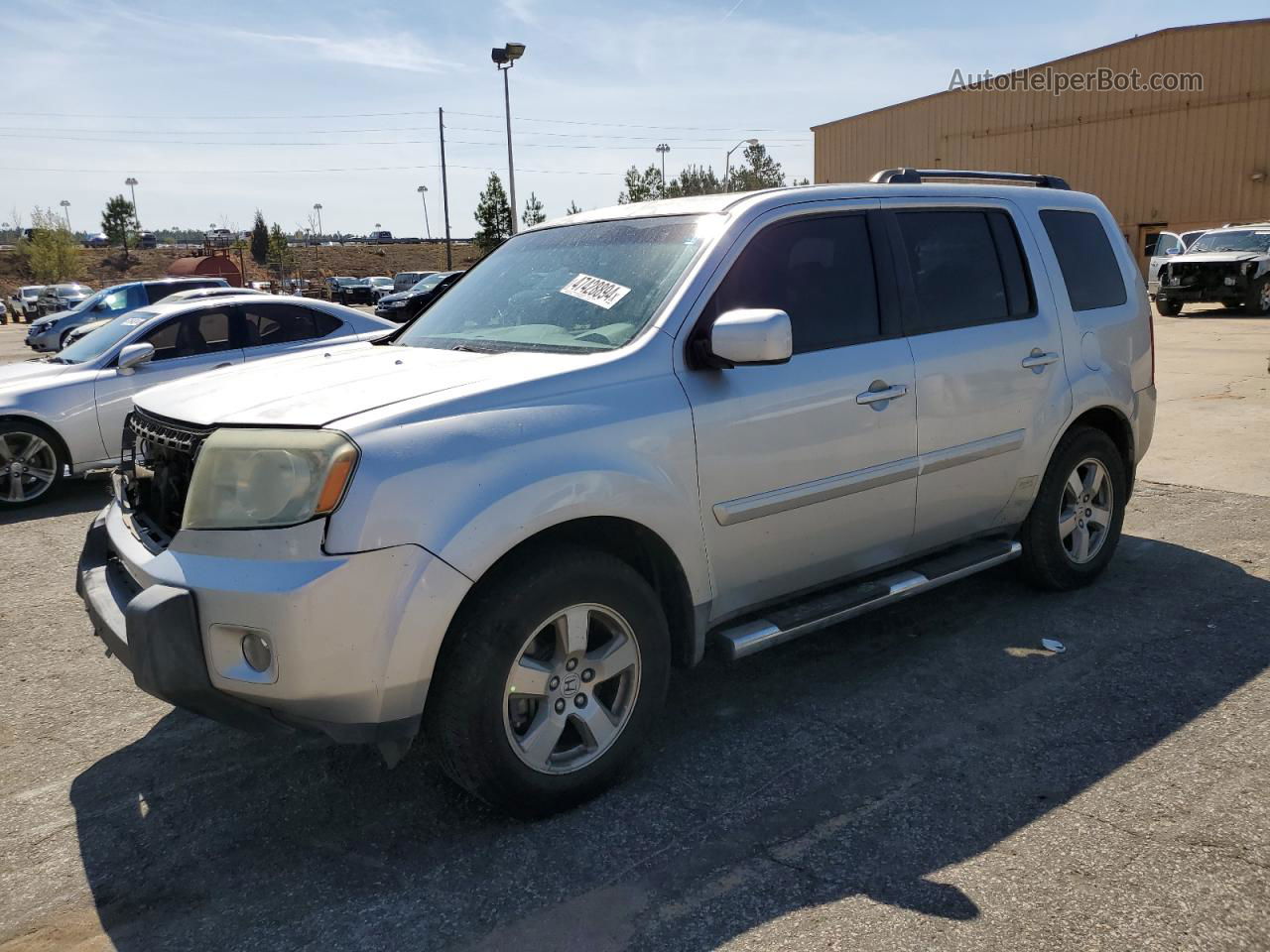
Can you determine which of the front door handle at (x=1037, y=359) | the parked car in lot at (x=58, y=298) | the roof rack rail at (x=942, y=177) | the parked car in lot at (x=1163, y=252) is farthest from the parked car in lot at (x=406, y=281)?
the front door handle at (x=1037, y=359)

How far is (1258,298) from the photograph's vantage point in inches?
864

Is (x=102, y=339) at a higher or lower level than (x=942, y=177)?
lower

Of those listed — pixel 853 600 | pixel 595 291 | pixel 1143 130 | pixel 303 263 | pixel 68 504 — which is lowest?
pixel 68 504

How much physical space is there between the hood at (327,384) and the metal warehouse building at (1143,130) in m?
36.6

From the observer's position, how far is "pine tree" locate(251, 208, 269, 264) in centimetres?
7681

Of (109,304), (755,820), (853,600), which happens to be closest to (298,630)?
(755,820)

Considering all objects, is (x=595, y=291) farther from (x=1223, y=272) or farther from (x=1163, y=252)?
(x=1163, y=252)

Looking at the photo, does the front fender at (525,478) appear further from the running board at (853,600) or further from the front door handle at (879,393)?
the front door handle at (879,393)

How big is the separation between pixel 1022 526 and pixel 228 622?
12.1 feet

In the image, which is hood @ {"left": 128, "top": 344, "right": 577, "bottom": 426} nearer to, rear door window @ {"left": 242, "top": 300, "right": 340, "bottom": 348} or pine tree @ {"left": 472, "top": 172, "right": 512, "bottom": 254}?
rear door window @ {"left": 242, "top": 300, "right": 340, "bottom": 348}

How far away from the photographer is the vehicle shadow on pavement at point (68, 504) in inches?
304

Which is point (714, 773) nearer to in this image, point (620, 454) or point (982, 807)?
point (982, 807)

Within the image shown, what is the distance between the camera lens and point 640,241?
3789 mm

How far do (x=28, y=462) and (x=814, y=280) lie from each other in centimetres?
681
